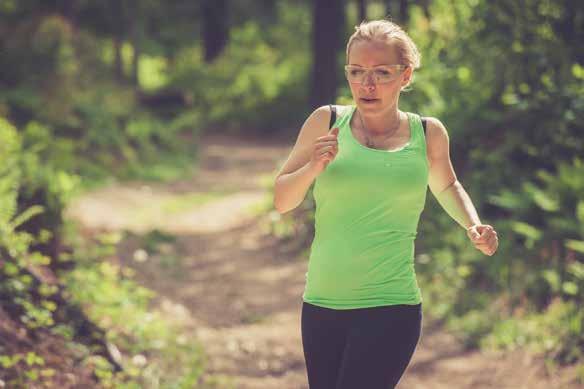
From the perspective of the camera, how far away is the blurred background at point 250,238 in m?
6.71

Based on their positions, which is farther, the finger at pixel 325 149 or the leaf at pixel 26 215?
the leaf at pixel 26 215

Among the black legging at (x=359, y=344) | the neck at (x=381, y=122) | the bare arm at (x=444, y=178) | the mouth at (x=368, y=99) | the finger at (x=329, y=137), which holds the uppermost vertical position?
the mouth at (x=368, y=99)

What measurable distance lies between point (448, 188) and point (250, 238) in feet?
28.6

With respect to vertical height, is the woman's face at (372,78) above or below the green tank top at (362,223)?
above

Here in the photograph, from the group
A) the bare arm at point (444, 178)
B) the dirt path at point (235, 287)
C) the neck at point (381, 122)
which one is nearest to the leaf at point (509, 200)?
the dirt path at point (235, 287)

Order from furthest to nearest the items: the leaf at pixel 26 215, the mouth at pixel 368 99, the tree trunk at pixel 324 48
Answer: the tree trunk at pixel 324 48, the leaf at pixel 26 215, the mouth at pixel 368 99

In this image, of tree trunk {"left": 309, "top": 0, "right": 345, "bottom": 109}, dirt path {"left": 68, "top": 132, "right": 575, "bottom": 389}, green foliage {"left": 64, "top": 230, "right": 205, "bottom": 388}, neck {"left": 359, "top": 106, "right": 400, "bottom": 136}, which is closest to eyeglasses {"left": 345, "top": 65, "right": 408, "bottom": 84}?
neck {"left": 359, "top": 106, "right": 400, "bottom": 136}

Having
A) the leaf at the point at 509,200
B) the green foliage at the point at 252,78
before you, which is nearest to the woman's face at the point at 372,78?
the leaf at the point at 509,200

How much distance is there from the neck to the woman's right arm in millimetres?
170

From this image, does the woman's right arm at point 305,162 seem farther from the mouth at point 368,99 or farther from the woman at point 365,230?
the mouth at point 368,99

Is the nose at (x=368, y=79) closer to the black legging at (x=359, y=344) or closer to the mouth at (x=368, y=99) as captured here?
the mouth at (x=368, y=99)

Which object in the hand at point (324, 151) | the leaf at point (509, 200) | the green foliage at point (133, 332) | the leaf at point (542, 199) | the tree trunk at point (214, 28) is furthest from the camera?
the tree trunk at point (214, 28)

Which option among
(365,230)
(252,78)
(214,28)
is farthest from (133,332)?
(214,28)

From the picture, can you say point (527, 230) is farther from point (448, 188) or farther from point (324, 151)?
point (324, 151)
